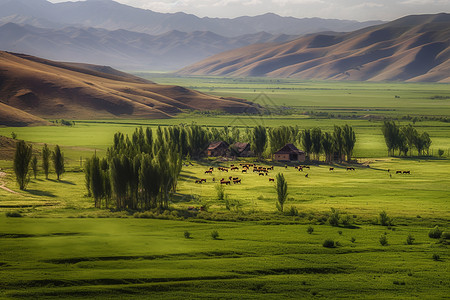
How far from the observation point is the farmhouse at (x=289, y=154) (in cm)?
13299

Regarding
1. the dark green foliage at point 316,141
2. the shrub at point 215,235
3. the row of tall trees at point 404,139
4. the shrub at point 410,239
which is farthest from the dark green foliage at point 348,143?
the shrub at point 215,235

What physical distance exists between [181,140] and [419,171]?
176ft

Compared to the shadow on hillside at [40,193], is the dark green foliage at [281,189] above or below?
above

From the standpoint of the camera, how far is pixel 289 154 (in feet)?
438

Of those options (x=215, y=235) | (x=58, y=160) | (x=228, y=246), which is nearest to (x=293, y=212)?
(x=215, y=235)

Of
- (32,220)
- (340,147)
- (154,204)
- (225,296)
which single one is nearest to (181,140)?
(340,147)

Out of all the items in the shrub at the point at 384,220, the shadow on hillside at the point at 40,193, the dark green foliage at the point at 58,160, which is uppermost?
the dark green foliage at the point at 58,160

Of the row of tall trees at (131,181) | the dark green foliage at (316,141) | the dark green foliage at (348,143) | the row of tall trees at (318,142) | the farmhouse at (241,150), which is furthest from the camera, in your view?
the farmhouse at (241,150)

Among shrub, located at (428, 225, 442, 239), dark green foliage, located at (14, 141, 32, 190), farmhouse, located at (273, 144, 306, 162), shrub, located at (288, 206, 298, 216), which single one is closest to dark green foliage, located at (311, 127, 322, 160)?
farmhouse, located at (273, 144, 306, 162)

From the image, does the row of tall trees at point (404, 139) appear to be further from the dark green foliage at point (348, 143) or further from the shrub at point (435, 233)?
the shrub at point (435, 233)

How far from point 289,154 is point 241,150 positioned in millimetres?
15034

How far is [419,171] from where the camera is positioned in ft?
375

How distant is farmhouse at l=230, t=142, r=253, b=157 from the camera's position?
143250 millimetres

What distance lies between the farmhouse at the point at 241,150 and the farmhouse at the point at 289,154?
11.5 meters
